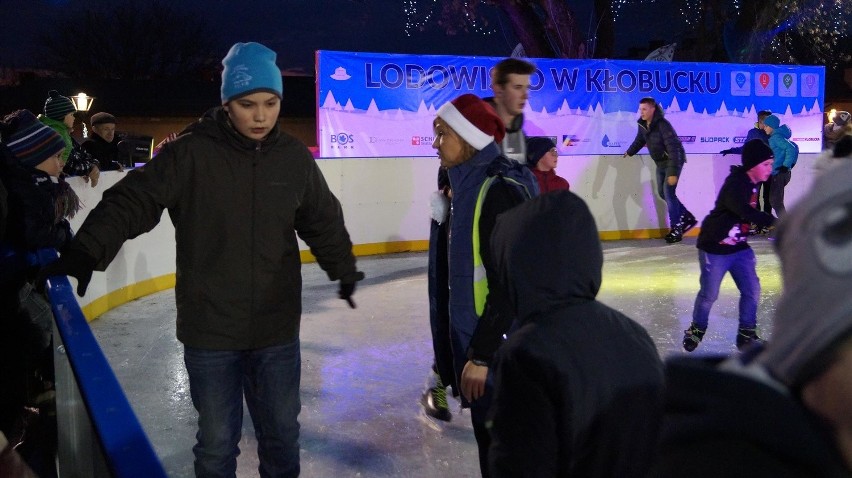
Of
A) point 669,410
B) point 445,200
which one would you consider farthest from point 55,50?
point 669,410

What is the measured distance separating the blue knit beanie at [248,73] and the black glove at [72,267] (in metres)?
0.65

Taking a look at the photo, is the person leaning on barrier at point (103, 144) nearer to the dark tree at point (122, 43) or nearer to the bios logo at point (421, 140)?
the bios logo at point (421, 140)

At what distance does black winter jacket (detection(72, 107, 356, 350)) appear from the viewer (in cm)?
264

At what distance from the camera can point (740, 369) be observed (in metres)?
0.76

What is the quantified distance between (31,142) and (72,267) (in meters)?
2.31

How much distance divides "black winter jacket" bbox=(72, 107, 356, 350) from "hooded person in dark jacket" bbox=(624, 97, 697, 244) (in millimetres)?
9563

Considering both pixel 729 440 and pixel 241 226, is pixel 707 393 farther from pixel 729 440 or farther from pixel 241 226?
pixel 241 226

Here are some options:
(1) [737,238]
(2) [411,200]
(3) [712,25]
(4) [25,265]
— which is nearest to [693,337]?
(1) [737,238]

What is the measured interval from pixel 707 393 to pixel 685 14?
25.3 m

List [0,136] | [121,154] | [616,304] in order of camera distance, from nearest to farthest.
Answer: [0,136] → [616,304] → [121,154]

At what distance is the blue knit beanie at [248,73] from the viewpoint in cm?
269

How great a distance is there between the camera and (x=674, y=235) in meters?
11.7

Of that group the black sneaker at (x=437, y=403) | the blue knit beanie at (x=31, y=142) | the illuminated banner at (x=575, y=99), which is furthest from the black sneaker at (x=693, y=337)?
the illuminated banner at (x=575, y=99)

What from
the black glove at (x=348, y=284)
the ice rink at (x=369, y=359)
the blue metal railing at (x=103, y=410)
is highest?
the blue metal railing at (x=103, y=410)
